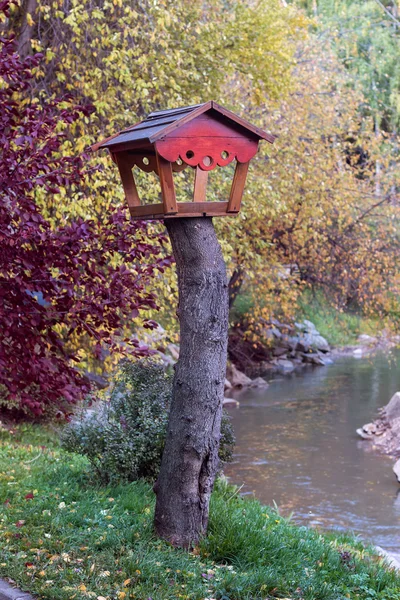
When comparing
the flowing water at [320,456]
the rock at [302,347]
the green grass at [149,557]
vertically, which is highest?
the rock at [302,347]

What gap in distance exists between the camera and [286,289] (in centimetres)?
1413

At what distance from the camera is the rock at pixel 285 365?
2086 cm

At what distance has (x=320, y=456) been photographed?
480 inches

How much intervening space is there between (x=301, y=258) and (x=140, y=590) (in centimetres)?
1294

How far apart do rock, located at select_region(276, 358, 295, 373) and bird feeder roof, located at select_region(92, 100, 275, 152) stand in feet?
53.5

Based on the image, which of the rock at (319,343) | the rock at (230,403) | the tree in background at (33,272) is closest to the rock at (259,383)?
the rock at (230,403)

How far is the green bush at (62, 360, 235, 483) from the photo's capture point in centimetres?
613

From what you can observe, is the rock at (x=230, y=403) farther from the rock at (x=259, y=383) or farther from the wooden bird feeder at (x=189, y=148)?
the wooden bird feeder at (x=189, y=148)

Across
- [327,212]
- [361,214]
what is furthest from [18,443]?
[361,214]

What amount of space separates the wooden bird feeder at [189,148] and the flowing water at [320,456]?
5.04 m

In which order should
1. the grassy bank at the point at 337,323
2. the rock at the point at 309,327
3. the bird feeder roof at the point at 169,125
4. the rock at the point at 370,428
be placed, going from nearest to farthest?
the bird feeder roof at the point at 169,125 < the rock at the point at 370,428 < the rock at the point at 309,327 < the grassy bank at the point at 337,323

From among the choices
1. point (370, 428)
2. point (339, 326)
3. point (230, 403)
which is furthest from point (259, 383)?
point (339, 326)

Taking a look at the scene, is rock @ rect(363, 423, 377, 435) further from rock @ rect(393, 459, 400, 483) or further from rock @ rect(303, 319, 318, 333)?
rock @ rect(303, 319, 318, 333)

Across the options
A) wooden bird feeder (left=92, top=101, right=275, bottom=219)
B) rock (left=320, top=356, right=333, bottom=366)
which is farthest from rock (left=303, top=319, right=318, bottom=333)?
wooden bird feeder (left=92, top=101, right=275, bottom=219)
